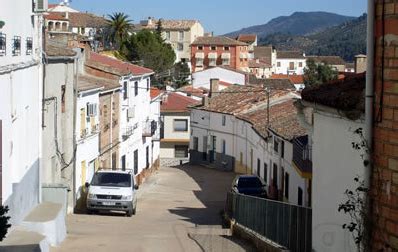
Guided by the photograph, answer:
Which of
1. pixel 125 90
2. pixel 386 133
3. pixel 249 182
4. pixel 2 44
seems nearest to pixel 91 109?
pixel 249 182

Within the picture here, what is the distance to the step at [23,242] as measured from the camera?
50.8 ft

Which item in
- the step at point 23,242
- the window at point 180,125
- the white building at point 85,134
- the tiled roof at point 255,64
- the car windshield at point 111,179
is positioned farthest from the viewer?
the tiled roof at point 255,64

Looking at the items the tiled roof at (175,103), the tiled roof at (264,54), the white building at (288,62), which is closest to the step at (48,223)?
the tiled roof at (175,103)

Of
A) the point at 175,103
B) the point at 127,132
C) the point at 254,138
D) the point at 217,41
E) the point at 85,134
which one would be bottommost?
the point at 254,138

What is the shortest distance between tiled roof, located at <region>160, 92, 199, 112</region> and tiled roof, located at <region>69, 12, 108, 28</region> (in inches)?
2002

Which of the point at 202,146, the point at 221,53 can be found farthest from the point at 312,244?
the point at 221,53

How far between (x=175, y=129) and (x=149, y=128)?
59.9ft

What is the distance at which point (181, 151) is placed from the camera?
225 ft

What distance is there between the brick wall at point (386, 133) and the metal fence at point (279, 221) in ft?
16.8

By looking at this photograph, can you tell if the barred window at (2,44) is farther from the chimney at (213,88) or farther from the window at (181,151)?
the window at (181,151)

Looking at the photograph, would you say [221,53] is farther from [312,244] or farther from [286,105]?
[312,244]

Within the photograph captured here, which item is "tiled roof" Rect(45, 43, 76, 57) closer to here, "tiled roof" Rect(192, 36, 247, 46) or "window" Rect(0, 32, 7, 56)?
"window" Rect(0, 32, 7, 56)

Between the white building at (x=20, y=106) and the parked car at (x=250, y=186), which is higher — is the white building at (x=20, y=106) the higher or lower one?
the higher one

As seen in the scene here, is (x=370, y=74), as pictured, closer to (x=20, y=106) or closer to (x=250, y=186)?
(x=20, y=106)
